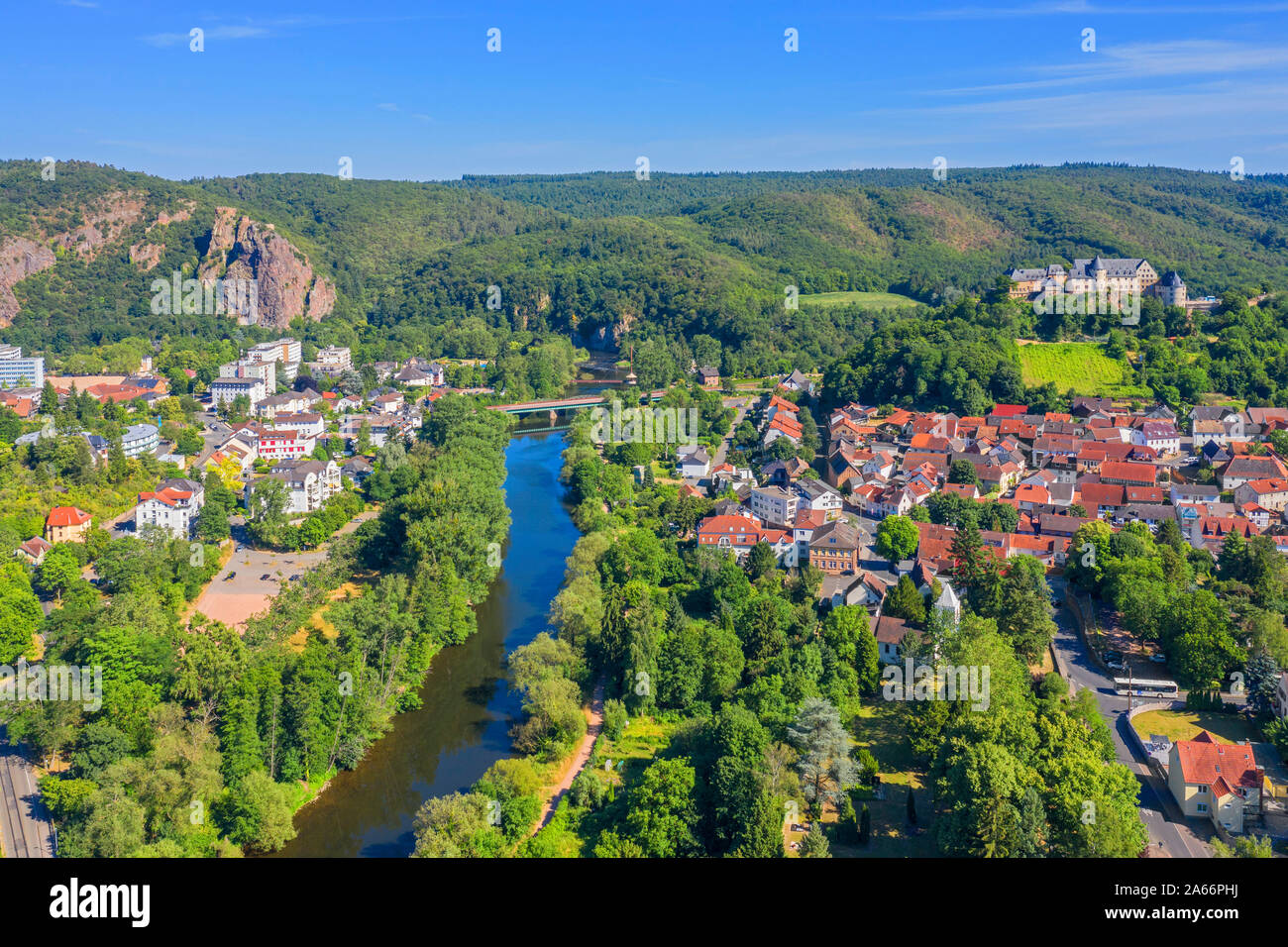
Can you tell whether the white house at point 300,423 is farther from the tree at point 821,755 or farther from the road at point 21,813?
the tree at point 821,755

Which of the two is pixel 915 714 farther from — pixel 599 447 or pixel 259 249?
pixel 259 249

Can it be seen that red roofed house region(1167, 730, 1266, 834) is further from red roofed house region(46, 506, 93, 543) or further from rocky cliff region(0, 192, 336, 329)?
rocky cliff region(0, 192, 336, 329)

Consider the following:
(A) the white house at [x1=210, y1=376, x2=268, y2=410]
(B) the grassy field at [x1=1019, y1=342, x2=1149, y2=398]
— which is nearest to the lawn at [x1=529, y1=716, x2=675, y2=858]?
(B) the grassy field at [x1=1019, y1=342, x2=1149, y2=398]

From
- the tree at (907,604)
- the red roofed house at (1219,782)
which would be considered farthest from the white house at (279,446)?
the red roofed house at (1219,782)

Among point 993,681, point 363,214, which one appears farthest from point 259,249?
point 993,681

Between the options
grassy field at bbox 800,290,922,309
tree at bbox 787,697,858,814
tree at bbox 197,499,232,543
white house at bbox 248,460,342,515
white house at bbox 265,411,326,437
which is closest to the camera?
tree at bbox 787,697,858,814
